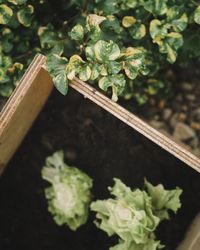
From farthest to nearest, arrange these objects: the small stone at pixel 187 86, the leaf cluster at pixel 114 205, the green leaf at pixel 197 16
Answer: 1. the small stone at pixel 187 86
2. the leaf cluster at pixel 114 205
3. the green leaf at pixel 197 16

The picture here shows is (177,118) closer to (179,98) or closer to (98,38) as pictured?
(179,98)

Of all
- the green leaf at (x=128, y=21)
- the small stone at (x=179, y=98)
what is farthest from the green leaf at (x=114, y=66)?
the small stone at (x=179, y=98)

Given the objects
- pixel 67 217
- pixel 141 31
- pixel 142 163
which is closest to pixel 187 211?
pixel 142 163

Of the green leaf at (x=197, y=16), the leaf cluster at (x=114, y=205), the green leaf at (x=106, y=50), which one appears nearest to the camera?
the green leaf at (x=106, y=50)

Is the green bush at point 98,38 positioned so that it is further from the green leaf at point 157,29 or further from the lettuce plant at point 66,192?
the lettuce plant at point 66,192

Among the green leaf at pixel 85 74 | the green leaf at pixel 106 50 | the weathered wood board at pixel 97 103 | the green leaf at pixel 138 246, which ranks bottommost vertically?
the green leaf at pixel 138 246

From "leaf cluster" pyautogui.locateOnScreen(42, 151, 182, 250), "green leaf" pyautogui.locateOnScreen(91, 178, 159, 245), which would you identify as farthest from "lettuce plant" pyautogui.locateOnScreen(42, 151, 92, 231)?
"green leaf" pyautogui.locateOnScreen(91, 178, 159, 245)

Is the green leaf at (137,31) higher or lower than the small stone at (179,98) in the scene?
lower

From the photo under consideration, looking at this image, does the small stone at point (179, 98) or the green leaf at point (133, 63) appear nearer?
the green leaf at point (133, 63)
